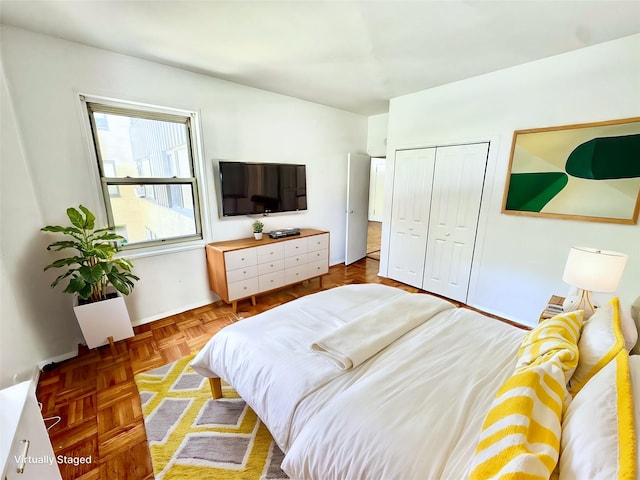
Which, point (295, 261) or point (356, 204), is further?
point (356, 204)

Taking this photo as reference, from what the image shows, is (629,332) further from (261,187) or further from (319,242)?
(261,187)

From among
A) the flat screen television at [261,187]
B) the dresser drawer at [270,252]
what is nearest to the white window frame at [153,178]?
the flat screen television at [261,187]

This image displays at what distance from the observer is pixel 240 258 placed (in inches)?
109

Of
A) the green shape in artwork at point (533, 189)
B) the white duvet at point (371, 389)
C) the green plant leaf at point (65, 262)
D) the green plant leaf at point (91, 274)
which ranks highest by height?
the green shape in artwork at point (533, 189)

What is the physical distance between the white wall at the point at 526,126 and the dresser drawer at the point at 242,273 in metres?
2.43

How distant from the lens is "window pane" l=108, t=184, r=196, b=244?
7.97ft

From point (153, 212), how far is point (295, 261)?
160 cm

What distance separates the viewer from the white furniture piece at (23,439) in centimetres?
77

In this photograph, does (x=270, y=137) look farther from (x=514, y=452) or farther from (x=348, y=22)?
(x=514, y=452)

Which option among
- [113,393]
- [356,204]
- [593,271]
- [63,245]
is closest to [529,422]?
[593,271]

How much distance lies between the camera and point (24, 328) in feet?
6.00

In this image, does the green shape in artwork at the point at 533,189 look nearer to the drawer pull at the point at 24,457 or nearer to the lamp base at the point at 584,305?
the lamp base at the point at 584,305

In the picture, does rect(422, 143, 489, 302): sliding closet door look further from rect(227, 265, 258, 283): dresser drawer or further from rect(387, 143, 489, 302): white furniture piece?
rect(227, 265, 258, 283): dresser drawer

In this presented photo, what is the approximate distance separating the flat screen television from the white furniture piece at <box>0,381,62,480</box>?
2159 millimetres
